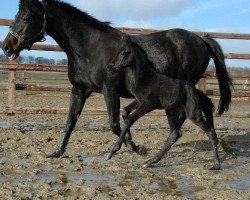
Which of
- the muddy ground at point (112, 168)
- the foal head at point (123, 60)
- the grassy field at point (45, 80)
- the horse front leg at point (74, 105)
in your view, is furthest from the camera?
the grassy field at point (45, 80)

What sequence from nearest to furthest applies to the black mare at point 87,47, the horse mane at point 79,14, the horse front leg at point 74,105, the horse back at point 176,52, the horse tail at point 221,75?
the black mare at point 87,47 → the horse mane at point 79,14 → the horse front leg at point 74,105 → the horse back at point 176,52 → the horse tail at point 221,75

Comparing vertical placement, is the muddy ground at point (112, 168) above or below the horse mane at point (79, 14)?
below

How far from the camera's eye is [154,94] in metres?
5.39

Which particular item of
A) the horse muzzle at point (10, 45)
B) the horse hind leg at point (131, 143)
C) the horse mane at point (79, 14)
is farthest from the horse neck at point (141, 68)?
the horse muzzle at point (10, 45)

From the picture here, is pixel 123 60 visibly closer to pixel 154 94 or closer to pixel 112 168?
pixel 154 94

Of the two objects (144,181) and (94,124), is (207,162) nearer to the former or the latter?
(144,181)

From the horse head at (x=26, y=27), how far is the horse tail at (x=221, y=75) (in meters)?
2.42

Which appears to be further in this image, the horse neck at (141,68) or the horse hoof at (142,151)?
the horse hoof at (142,151)

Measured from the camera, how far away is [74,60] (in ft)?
19.2

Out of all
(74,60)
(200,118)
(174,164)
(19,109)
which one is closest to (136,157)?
(174,164)

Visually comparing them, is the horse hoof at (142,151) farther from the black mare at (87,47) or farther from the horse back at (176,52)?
the horse back at (176,52)

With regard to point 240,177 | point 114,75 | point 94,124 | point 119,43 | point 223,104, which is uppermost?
point 119,43

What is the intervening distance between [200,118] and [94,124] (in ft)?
14.4

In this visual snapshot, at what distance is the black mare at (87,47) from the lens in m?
5.65
